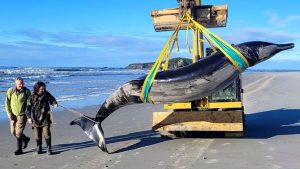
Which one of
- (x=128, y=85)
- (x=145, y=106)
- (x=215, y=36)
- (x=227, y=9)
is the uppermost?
(x=227, y=9)

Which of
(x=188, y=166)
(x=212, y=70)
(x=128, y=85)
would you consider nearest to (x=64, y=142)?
(x=128, y=85)

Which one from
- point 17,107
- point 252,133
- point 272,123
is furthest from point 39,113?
point 272,123

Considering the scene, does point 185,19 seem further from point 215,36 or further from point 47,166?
point 47,166

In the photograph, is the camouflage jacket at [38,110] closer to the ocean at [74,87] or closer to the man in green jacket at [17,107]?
the man in green jacket at [17,107]

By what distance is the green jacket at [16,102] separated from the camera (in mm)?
9367

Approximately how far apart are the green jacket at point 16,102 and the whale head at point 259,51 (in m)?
4.91

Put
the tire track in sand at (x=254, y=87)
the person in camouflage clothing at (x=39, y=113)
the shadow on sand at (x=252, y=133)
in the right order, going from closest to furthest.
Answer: the person in camouflage clothing at (x=39, y=113) < the shadow on sand at (x=252, y=133) < the tire track in sand at (x=254, y=87)

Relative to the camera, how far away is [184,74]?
24.9ft

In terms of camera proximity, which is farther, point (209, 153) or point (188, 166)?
point (209, 153)

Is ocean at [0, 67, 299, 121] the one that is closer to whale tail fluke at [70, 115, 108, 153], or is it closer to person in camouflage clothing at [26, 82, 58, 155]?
person in camouflage clothing at [26, 82, 58, 155]

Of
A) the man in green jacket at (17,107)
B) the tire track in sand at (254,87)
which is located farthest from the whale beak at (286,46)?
the tire track in sand at (254,87)

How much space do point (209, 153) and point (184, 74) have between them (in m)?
1.97

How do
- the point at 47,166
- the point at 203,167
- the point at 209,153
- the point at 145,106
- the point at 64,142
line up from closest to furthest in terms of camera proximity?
the point at 203,167, the point at 47,166, the point at 209,153, the point at 64,142, the point at 145,106

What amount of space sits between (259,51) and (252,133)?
384 centimetres
